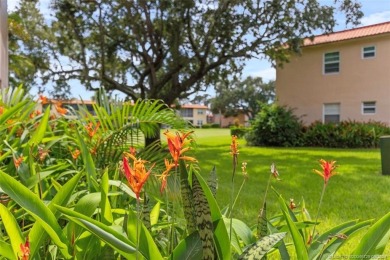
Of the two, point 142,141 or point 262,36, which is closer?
point 142,141

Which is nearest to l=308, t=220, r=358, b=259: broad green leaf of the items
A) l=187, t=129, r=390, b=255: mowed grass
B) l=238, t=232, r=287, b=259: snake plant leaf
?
l=238, t=232, r=287, b=259: snake plant leaf

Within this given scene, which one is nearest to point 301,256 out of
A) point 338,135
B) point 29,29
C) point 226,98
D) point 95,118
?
point 95,118

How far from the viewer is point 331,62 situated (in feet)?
55.5

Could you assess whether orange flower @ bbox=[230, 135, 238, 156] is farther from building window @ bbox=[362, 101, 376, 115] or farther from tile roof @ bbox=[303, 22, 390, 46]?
building window @ bbox=[362, 101, 376, 115]

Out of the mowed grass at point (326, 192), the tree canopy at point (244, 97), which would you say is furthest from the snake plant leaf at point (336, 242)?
the tree canopy at point (244, 97)

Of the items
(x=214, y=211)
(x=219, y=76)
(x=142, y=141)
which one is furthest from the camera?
(x=219, y=76)

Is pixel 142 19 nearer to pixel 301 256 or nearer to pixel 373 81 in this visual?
pixel 373 81

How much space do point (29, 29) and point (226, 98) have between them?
40.8 m

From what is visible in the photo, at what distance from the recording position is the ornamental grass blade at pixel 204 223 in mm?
851

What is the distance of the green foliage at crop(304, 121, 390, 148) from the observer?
14.5 metres

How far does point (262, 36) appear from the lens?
43.7 feet

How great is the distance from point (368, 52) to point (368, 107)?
235 centimetres

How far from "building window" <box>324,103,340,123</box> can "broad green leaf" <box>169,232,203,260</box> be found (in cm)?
1707

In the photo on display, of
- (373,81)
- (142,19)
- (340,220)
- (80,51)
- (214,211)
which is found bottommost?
(340,220)
